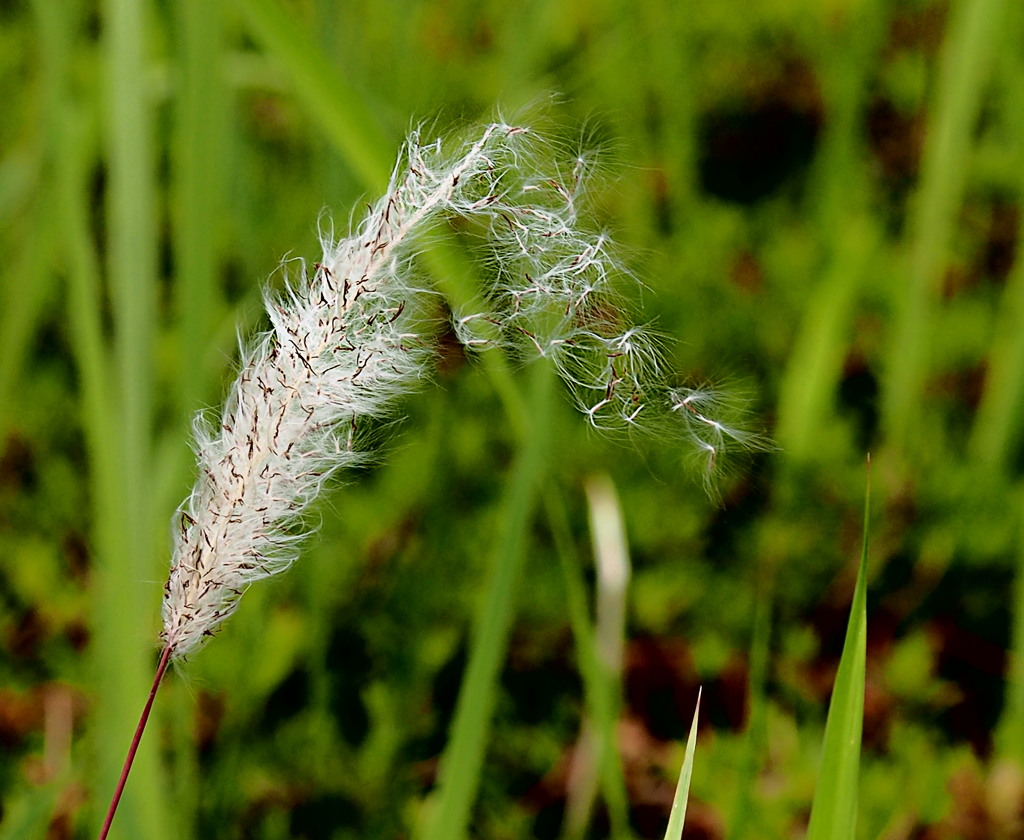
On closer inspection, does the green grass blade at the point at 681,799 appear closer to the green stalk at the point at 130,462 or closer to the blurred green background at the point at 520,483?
the blurred green background at the point at 520,483

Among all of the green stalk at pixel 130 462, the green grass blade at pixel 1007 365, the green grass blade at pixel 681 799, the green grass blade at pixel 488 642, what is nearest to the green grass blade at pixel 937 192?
the green grass blade at pixel 1007 365

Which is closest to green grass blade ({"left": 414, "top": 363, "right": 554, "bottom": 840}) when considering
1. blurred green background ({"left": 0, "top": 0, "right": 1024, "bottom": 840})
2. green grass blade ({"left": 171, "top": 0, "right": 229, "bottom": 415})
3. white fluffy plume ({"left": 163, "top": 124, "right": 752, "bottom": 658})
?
blurred green background ({"left": 0, "top": 0, "right": 1024, "bottom": 840})

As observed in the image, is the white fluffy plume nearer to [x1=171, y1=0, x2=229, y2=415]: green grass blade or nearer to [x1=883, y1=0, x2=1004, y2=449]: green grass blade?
[x1=171, y1=0, x2=229, y2=415]: green grass blade

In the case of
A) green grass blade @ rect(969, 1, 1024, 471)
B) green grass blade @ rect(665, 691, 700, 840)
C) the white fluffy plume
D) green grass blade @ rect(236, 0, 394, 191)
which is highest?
green grass blade @ rect(969, 1, 1024, 471)

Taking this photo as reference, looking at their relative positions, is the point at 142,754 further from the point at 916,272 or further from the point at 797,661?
the point at 916,272

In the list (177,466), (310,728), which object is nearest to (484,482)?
(310,728)

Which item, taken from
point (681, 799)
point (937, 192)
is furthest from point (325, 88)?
point (937, 192)
